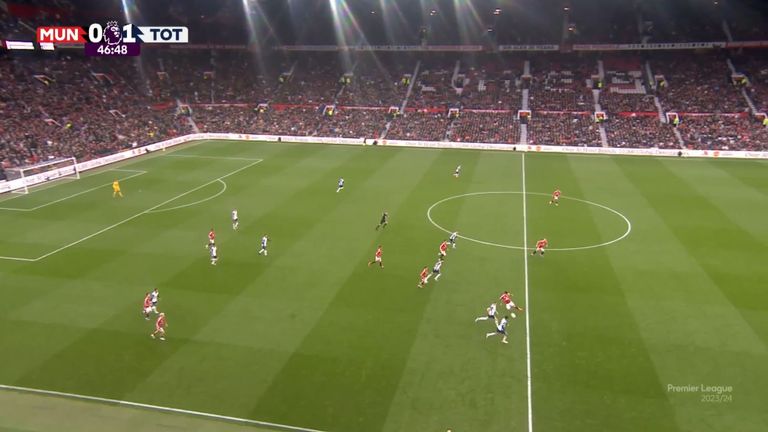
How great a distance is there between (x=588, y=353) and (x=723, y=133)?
2086 inches

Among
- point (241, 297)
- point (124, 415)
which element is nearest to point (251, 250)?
point (241, 297)

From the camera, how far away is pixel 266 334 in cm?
1969

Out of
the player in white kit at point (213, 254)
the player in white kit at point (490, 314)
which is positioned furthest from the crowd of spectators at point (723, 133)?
the player in white kit at point (213, 254)

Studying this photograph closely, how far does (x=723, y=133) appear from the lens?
56.8m

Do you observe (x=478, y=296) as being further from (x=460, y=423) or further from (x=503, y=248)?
(x=460, y=423)

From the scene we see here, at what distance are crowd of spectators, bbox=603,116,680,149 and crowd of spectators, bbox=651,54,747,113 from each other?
16.8 ft


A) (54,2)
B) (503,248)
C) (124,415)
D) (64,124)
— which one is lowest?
(124,415)

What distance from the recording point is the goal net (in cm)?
4041

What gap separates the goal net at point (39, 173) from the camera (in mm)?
40406

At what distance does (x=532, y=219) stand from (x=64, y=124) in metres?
53.2

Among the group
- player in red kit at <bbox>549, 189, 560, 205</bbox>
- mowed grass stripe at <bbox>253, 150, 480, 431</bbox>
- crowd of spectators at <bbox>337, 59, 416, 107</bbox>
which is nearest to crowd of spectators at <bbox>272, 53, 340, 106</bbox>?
crowd of spectators at <bbox>337, 59, 416, 107</bbox>

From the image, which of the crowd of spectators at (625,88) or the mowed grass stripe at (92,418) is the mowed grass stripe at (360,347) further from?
the crowd of spectators at (625,88)

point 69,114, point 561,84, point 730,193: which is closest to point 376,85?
point 561,84

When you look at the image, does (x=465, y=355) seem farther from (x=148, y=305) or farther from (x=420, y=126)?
(x=420, y=126)
